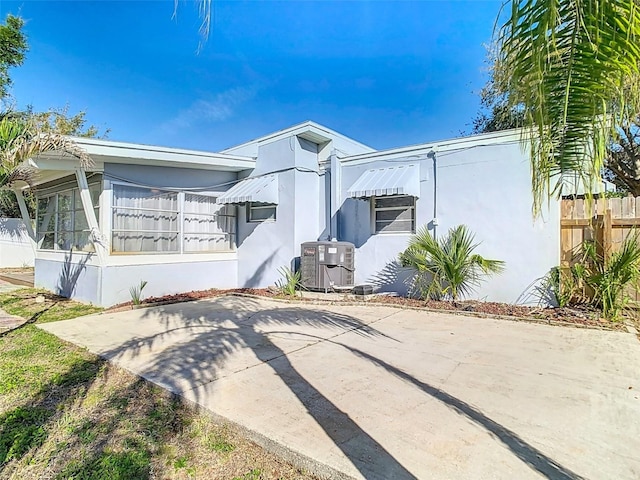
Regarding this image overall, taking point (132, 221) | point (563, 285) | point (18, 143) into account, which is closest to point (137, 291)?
point (132, 221)

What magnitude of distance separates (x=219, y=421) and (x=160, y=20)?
4443 mm

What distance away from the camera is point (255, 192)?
1087cm

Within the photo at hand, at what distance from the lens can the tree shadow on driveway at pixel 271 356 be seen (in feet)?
9.39

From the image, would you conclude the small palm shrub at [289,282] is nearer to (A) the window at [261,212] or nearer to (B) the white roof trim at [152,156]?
(A) the window at [261,212]

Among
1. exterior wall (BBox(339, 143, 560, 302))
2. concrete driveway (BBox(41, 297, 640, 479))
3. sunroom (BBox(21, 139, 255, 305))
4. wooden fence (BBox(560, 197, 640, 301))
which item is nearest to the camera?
concrete driveway (BBox(41, 297, 640, 479))

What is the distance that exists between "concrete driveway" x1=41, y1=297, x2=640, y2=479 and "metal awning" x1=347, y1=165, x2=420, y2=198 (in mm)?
3390

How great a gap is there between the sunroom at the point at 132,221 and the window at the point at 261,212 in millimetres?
753

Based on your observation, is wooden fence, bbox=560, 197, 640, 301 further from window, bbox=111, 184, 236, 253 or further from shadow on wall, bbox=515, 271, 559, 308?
window, bbox=111, 184, 236, 253

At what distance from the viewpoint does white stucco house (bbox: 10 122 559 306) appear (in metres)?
8.58

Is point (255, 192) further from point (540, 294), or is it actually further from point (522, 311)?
point (540, 294)

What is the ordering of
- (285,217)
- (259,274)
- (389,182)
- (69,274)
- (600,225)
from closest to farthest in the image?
(600,225) < (389,182) < (69,274) < (285,217) < (259,274)

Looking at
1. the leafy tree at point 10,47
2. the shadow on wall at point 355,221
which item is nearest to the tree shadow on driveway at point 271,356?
the shadow on wall at point 355,221

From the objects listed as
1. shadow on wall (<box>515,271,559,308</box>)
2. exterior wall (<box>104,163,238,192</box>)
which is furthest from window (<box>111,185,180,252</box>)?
shadow on wall (<box>515,271,559,308</box>)

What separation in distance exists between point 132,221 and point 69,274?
2.71m
